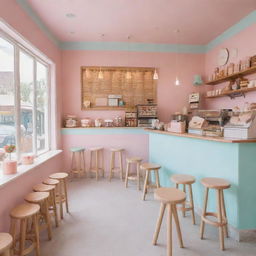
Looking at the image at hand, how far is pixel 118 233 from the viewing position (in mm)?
2432

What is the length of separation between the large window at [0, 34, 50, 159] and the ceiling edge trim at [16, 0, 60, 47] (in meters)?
0.52

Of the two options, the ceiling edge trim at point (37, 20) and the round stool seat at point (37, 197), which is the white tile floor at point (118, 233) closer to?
the round stool seat at point (37, 197)

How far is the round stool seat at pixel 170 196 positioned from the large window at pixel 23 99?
198 centimetres

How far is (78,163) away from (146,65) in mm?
2879

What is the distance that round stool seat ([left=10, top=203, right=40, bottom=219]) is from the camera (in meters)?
1.91

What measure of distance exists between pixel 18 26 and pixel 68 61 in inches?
86.8

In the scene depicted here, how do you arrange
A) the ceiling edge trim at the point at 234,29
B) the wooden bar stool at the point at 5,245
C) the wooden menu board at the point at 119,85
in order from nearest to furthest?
the wooden bar stool at the point at 5,245 < the ceiling edge trim at the point at 234,29 < the wooden menu board at the point at 119,85

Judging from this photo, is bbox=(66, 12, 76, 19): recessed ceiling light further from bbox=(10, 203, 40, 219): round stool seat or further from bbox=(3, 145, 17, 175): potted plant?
bbox=(10, 203, 40, 219): round stool seat

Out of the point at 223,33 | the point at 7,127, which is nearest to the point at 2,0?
the point at 7,127

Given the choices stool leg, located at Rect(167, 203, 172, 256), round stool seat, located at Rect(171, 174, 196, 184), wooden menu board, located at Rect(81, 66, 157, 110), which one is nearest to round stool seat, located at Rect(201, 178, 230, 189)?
round stool seat, located at Rect(171, 174, 196, 184)

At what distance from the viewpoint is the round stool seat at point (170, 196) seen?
1903mm

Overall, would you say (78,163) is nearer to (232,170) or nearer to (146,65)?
(146,65)

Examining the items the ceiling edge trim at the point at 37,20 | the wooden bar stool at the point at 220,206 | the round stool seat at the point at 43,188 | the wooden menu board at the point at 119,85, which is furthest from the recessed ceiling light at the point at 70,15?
the wooden bar stool at the point at 220,206

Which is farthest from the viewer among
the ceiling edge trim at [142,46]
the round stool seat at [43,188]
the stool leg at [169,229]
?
the ceiling edge trim at [142,46]
